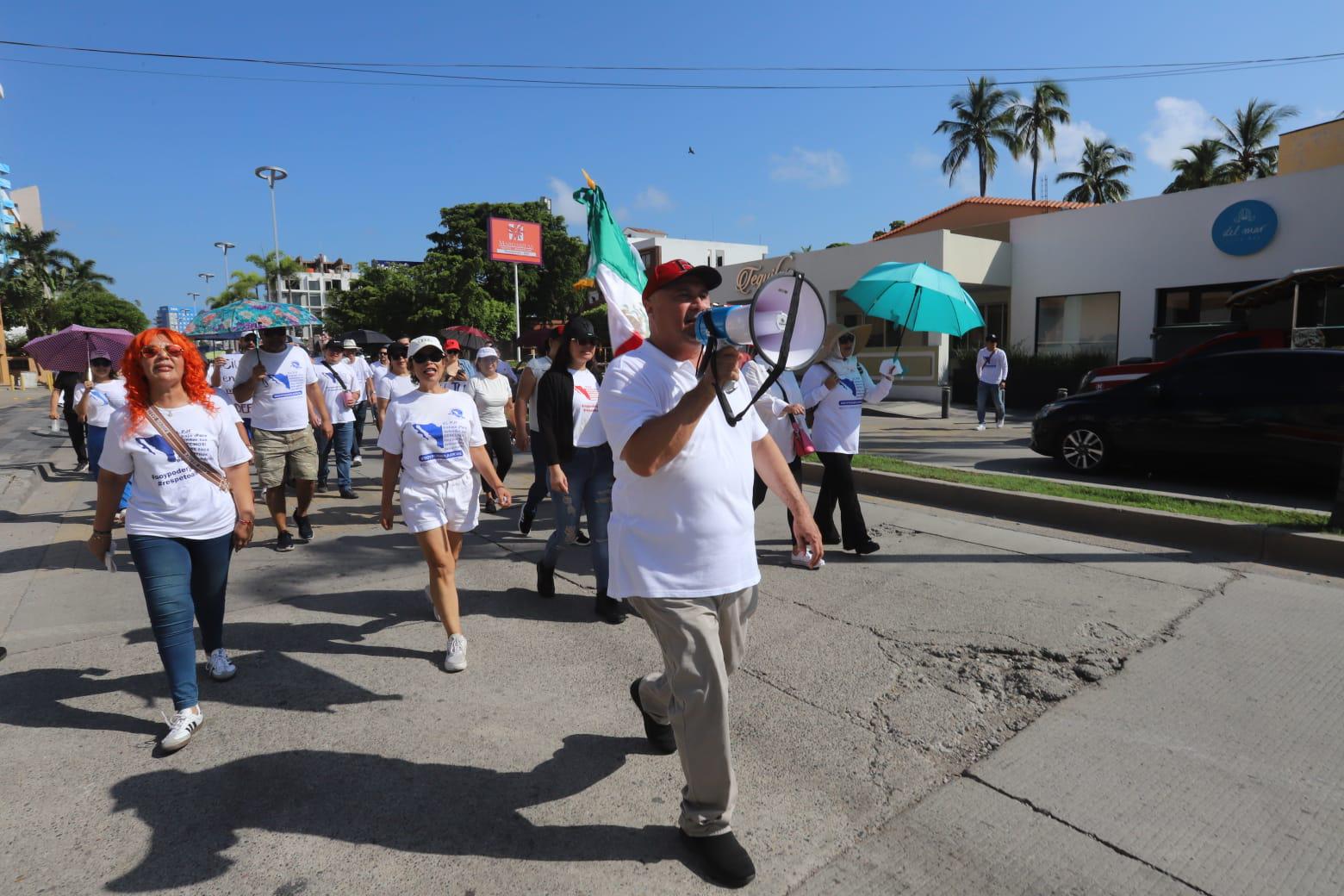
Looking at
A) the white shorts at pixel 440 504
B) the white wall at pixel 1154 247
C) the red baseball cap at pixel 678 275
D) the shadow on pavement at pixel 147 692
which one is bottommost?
the shadow on pavement at pixel 147 692

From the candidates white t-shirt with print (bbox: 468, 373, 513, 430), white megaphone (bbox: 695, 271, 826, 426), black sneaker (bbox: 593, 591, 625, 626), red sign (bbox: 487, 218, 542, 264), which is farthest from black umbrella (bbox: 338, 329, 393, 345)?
red sign (bbox: 487, 218, 542, 264)

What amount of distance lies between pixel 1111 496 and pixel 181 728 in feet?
24.1

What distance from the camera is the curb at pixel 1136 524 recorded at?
5.57 meters

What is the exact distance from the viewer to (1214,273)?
56.4 feet

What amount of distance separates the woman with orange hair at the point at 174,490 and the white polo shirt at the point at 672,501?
206 centimetres

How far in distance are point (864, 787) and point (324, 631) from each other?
315 cm

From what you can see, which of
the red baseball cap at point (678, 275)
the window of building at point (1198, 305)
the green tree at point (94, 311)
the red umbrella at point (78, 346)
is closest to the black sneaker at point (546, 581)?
the red baseball cap at point (678, 275)

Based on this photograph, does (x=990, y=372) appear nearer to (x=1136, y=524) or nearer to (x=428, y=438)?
(x=1136, y=524)

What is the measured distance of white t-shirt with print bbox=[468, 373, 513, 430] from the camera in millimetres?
7598

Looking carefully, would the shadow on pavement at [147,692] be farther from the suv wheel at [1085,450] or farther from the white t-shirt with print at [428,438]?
the suv wheel at [1085,450]

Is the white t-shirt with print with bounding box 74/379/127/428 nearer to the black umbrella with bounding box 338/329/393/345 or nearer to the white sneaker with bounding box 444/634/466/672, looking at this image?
the white sneaker with bounding box 444/634/466/672

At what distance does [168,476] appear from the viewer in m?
3.36

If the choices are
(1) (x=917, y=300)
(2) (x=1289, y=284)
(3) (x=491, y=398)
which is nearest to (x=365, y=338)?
(3) (x=491, y=398)

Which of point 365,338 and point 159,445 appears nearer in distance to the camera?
point 159,445
